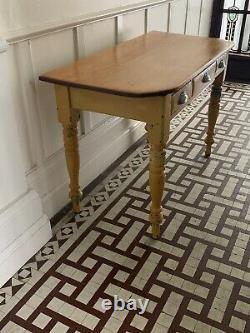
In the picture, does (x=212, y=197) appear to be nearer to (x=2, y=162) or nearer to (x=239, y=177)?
(x=239, y=177)

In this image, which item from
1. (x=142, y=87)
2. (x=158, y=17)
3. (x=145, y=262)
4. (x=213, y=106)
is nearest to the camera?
(x=142, y=87)

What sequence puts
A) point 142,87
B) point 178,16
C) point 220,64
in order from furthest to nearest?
1. point 178,16
2. point 220,64
3. point 142,87

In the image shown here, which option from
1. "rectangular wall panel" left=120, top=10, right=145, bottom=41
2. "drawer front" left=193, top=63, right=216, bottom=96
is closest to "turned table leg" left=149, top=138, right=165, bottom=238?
"drawer front" left=193, top=63, right=216, bottom=96

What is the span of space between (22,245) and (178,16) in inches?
78.6

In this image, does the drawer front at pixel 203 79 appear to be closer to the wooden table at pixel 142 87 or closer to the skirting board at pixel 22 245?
the wooden table at pixel 142 87

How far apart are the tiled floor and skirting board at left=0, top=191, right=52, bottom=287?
0.03 metres

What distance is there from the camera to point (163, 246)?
1501 mm

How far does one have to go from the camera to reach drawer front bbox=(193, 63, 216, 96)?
4.70 ft

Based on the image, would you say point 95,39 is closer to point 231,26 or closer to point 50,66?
point 50,66

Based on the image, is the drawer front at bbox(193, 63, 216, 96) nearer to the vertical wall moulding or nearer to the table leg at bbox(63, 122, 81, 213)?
the table leg at bbox(63, 122, 81, 213)

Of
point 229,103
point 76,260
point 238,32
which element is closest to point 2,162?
point 76,260

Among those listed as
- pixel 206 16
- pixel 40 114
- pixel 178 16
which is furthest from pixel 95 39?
pixel 206 16

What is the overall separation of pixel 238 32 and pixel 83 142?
223cm

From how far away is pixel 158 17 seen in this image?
2.27 m
